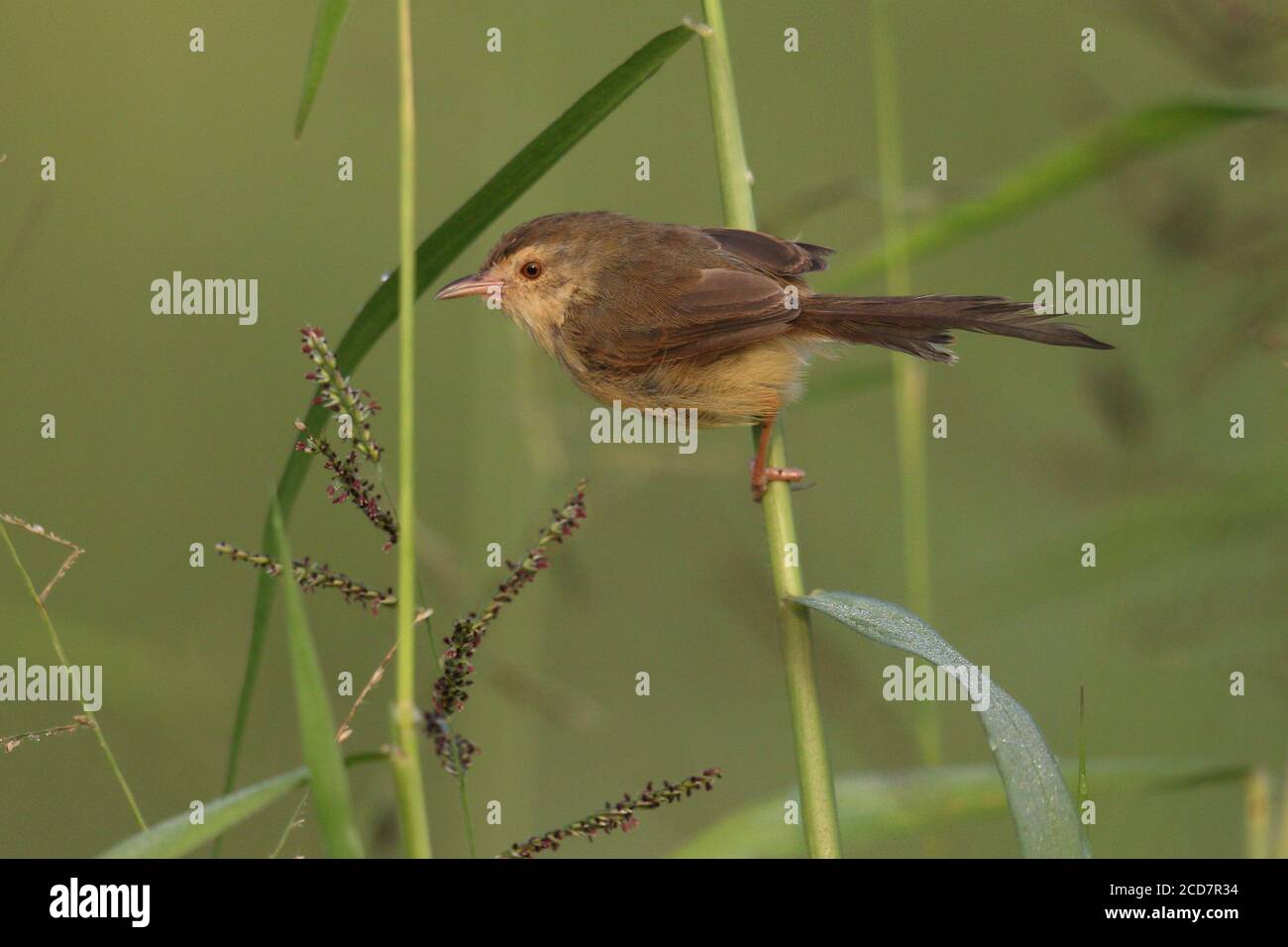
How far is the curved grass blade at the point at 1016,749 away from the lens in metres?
1.36

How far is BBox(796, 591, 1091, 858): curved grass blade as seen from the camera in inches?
53.6

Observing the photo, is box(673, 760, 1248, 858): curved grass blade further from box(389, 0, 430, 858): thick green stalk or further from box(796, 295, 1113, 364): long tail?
box(389, 0, 430, 858): thick green stalk

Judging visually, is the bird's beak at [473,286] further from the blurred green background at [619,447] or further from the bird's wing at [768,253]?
the bird's wing at [768,253]

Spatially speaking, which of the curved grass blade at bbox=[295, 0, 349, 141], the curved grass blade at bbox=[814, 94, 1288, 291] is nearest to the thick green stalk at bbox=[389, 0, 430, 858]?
the curved grass blade at bbox=[295, 0, 349, 141]

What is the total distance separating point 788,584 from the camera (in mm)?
1825

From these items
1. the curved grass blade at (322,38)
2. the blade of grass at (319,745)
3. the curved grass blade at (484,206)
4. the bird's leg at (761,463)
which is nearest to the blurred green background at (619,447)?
the bird's leg at (761,463)

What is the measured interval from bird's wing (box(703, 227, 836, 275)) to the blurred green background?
22cm

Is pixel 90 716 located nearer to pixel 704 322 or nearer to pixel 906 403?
pixel 906 403

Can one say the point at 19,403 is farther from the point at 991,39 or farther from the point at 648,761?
the point at 991,39

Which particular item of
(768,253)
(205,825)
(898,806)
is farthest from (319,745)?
(768,253)

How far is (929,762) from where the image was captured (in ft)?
7.40

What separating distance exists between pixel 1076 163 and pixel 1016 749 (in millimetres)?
967

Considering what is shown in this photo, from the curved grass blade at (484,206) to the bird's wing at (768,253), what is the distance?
1.31 metres

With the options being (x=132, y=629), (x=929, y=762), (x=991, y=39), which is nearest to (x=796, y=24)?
(x=991, y=39)
